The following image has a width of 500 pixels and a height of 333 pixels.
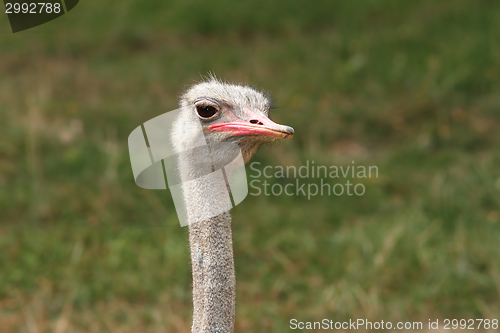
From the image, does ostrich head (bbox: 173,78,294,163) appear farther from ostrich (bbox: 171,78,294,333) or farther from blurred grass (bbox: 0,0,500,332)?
blurred grass (bbox: 0,0,500,332)

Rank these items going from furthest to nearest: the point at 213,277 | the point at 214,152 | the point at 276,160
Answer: the point at 276,160
the point at 214,152
the point at 213,277

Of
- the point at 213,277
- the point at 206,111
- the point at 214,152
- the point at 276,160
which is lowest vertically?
the point at 213,277

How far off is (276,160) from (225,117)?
2812mm

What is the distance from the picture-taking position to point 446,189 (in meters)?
4.30

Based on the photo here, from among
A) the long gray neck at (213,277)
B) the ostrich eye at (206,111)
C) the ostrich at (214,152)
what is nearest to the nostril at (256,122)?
the ostrich at (214,152)

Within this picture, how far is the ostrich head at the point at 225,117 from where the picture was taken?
1.77 metres

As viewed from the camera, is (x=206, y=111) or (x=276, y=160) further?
(x=276, y=160)

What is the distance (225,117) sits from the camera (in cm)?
179

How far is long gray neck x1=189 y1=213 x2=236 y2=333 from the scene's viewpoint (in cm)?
167

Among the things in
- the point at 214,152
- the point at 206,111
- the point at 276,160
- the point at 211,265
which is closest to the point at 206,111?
the point at 206,111

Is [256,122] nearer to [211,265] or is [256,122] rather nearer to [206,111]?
[206,111]

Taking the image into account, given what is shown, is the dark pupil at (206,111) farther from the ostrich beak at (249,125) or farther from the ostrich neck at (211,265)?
the ostrich neck at (211,265)

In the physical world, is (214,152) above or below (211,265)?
above

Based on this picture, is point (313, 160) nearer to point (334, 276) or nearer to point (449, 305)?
point (334, 276)
